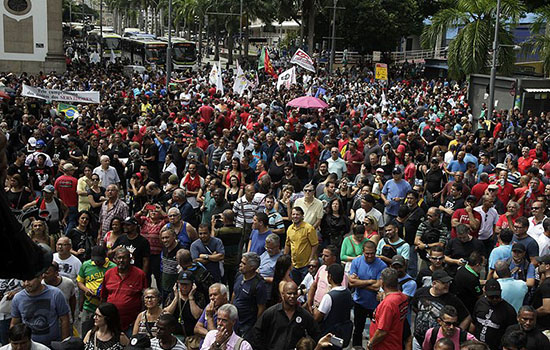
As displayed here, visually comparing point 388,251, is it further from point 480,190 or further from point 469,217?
point 480,190

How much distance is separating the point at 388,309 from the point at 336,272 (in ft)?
2.17

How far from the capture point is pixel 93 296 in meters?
7.31

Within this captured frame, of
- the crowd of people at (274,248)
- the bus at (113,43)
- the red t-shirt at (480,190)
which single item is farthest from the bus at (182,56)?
the red t-shirt at (480,190)

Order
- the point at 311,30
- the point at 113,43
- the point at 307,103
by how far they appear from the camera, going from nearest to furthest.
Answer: the point at 307,103 → the point at 311,30 → the point at 113,43

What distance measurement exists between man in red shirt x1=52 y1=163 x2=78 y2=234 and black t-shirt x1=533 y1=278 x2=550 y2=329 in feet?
21.7

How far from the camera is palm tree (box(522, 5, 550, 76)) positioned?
96.7 ft

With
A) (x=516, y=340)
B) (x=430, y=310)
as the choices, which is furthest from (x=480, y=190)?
(x=516, y=340)

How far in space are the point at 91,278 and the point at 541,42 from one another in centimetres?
2663

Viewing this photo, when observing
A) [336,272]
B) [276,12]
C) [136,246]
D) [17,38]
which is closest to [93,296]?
[136,246]

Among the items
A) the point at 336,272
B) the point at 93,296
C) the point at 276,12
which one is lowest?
the point at 93,296

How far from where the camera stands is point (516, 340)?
19.0 ft

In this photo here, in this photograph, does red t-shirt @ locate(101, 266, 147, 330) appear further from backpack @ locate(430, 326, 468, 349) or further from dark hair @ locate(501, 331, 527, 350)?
dark hair @ locate(501, 331, 527, 350)

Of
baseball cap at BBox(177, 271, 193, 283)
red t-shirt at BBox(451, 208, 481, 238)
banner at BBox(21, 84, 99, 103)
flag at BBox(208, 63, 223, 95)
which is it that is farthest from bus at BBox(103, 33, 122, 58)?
baseball cap at BBox(177, 271, 193, 283)

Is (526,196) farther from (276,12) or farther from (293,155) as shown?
(276,12)
